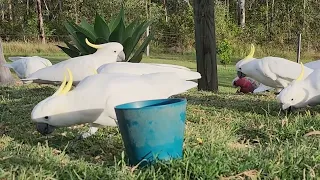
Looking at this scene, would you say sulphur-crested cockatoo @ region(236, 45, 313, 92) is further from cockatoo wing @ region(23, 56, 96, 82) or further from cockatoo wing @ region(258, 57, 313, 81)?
cockatoo wing @ region(23, 56, 96, 82)

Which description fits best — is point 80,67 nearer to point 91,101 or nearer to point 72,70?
point 72,70

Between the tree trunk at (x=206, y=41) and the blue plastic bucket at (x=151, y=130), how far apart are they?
3.44 m

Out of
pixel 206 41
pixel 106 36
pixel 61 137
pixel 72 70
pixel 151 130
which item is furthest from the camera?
pixel 206 41

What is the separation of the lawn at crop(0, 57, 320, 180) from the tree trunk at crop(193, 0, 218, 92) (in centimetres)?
172

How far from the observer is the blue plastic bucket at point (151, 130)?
1972mm

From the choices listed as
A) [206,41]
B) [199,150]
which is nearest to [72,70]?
[199,150]

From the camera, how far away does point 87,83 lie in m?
2.48

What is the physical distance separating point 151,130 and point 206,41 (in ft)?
11.6

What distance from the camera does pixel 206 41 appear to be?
541 cm

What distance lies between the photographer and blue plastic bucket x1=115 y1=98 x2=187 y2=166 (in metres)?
1.97

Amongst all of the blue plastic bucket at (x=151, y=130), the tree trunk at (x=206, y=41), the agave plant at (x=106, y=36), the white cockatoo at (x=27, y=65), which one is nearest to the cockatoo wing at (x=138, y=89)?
the blue plastic bucket at (x=151, y=130)

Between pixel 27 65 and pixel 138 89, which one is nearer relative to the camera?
pixel 138 89

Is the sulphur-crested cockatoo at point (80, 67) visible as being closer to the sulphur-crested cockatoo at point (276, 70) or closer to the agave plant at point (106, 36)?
the agave plant at point (106, 36)

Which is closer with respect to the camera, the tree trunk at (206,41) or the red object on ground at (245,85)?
the tree trunk at (206,41)
